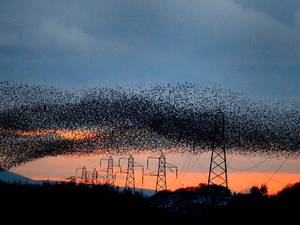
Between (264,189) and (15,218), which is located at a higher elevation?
(264,189)

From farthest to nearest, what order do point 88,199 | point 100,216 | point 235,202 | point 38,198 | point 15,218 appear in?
point 235,202 < point 88,199 < point 38,198 < point 100,216 < point 15,218

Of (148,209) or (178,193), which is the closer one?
(148,209)

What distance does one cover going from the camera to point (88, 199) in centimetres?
5256

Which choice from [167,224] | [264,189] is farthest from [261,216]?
[264,189]

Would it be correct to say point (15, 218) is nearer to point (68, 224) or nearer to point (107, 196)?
point (68, 224)

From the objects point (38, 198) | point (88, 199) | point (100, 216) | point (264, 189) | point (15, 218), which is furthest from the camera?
point (264, 189)

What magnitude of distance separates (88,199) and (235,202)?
29.5 meters

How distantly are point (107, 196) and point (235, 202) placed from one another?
2558 cm

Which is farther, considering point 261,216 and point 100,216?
point 261,216

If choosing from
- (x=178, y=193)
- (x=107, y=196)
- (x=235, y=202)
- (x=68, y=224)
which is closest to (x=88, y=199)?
(x=107, y=196)

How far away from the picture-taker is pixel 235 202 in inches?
3034

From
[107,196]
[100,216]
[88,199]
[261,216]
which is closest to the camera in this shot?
[100,216]

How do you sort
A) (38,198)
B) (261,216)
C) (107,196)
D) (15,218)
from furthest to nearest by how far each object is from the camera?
(261,216), (107,196), (38,198), (15,218)

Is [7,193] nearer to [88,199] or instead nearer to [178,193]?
[88,199]
